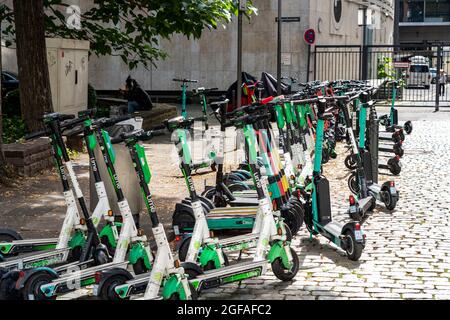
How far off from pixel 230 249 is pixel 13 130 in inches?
332

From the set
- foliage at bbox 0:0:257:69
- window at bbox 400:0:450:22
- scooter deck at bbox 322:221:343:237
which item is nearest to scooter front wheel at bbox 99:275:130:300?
scooter deck at bbox 322:221:343:237

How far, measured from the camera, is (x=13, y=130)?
579 inches

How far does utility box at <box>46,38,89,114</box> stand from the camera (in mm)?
17297

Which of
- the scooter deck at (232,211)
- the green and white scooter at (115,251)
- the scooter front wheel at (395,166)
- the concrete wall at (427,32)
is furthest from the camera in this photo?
the concrete wall at (427,32)

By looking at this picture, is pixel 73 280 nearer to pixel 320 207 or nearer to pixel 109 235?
pixel 109 235

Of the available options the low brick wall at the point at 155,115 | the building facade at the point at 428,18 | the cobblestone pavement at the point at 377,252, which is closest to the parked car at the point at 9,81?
the low brick wall at the point at 155,115

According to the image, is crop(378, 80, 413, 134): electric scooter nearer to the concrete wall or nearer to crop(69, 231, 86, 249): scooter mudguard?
crop(69, 231, 86, 249): scooter mudguard

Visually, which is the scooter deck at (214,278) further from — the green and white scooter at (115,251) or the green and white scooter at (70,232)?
the green and white scooter at (70,232)

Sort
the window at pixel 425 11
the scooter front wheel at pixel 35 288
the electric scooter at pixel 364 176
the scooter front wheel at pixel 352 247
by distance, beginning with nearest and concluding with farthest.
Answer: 1. the scooter front wheel at pixel 35 288
2. the scooter front wheel at pixel 352 247
3. the electric scooter at pixel 364 176
4. the window at pixel 425 11

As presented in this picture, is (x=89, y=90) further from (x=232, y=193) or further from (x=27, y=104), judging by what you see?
(x=232, y=193)

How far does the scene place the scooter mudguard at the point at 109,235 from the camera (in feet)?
23.4

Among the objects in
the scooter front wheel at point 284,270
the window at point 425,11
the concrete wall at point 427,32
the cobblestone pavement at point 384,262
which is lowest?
the cobblestone pavement at point 384,262

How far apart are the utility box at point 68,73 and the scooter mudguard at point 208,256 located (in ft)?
36.3

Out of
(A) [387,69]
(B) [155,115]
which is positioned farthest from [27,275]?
(A) [387,69]
